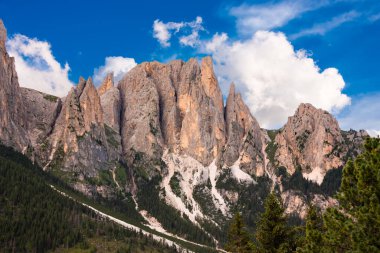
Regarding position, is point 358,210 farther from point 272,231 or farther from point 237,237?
point 237,237

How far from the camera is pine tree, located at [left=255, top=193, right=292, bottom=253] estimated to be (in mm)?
34438

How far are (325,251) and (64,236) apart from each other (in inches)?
6145

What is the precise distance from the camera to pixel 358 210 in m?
21.5

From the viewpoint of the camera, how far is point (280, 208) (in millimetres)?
35562

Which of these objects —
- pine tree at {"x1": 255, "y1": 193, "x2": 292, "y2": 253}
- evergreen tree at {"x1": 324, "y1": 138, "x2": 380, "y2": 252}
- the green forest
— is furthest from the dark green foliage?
evergreen tree at {"x1": 324, "y1": 138, "x2": 380, "y2": 252}

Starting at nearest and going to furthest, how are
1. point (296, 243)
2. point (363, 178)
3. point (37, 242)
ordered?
point (363, 178)
point (296, 243)
point (37, 242)

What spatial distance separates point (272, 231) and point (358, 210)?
13.9 m

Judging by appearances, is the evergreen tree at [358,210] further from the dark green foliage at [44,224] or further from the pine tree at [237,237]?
the dark green foliage at [44,224]

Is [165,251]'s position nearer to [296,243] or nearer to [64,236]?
[64,236]

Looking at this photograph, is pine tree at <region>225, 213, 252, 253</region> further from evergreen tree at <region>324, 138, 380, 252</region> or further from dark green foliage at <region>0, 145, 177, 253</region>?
dark green foliage at <region>0, 145, 177, 253</region>

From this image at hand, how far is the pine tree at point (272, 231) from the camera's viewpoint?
34.4 metres

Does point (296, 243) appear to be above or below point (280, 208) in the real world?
below

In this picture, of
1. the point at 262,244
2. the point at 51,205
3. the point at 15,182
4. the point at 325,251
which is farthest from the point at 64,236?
the point at 325,251

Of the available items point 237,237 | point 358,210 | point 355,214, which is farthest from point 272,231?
point 358,210
